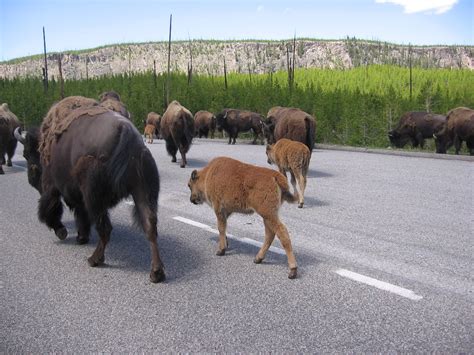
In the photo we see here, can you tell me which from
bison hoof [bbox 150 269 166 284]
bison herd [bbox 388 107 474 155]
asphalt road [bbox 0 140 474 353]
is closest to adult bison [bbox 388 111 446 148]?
bison herd [bbox 388 107 474 155]

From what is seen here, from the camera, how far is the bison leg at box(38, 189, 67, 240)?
5.74 metres

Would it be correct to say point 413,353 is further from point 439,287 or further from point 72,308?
point 72,308

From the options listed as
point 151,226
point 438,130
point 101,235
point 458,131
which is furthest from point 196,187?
point 438,130

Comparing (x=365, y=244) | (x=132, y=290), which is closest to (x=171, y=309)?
(x=132, y=290)

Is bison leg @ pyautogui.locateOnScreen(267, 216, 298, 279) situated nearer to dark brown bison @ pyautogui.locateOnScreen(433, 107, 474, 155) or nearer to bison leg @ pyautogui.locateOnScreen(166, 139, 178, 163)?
bison leg @ pyautogui.locateOnScreen(166, 139, 178, 163)

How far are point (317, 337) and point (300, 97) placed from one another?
103 ft

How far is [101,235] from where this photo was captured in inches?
194

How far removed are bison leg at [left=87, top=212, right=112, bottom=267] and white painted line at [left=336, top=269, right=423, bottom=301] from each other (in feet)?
7.67

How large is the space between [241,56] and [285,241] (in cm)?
11650

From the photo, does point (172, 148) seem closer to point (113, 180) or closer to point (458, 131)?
point (113, 180)

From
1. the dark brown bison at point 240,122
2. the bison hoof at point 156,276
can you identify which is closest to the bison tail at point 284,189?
the bison hoof at point 156,276

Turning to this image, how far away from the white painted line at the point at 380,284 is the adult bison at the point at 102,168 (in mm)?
1746

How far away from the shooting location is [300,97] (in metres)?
33.8

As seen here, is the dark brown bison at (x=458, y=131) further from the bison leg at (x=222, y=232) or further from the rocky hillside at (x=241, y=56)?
the rocky hillside at (x=241, y=56)
